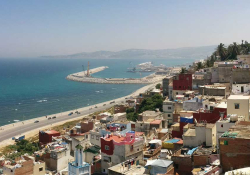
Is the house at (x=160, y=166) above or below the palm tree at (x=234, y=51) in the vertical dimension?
below

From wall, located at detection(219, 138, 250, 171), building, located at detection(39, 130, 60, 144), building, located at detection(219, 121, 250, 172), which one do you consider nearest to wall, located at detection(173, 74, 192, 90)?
building, located at detection(39, 130, 60, 144)

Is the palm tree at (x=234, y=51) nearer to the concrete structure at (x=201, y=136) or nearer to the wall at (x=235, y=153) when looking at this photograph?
the concrete structure at (x=201, y=136)

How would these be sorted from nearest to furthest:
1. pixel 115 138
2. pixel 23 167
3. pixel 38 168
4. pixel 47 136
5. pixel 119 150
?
pixel 119 150 < pixel 115 138 < pixel 23 167 < pixel 38 168 < pixel 47 136

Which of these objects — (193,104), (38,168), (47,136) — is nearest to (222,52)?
(193,104)

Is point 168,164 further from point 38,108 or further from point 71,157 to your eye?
point 38,108

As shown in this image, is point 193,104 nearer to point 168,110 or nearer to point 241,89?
point 168,110

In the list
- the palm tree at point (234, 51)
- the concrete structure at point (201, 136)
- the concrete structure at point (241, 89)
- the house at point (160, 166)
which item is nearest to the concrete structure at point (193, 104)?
the concrete structure at point (241, 89)

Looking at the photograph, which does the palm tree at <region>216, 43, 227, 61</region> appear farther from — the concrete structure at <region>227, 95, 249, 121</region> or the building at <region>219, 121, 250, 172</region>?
the building at <region>219, 121, 250, 172</region>
